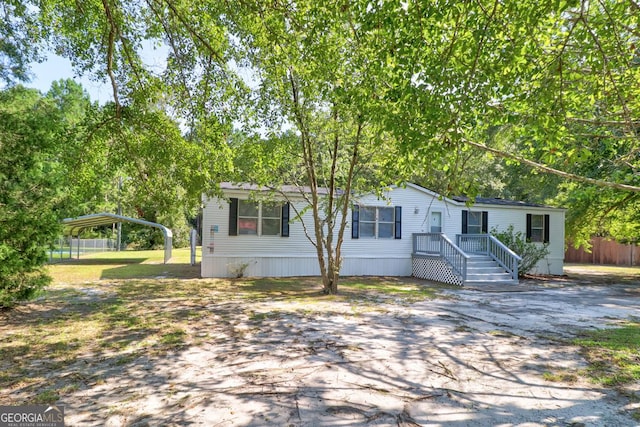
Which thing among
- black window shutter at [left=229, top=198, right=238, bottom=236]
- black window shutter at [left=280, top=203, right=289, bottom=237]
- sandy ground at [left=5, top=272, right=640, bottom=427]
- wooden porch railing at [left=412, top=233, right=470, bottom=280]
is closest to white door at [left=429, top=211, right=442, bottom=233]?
wooden porch railing at [left=412, top=233, right=470, bottom=280]

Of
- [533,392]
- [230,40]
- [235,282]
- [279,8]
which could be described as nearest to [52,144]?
[230,40]

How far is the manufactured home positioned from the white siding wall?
0.03 m

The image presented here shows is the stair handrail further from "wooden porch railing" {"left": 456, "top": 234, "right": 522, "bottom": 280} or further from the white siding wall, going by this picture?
the white siding wall

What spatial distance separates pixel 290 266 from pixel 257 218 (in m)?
2.21

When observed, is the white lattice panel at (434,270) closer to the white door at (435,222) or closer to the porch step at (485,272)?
the porch step at (485,272)

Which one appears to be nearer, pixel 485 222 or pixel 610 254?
pixel 485 222

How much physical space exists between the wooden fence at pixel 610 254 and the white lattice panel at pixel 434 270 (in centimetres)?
1546

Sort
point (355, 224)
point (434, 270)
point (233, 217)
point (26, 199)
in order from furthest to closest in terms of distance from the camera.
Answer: point (355, 224) → point (434, 270) → point (233, 217) → point (26, 199)

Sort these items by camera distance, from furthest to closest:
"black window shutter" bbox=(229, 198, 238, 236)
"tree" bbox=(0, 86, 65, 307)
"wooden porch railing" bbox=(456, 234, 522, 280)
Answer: "wooden porch railing" bbox=(456, 234, 522, 280)
"black window shutter" bbox=(229, 198, 238, 236)
"tree" bbox=(0, 86, 65, 307)

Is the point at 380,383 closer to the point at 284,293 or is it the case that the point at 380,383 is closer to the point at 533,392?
the point at 533,392

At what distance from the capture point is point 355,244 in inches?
574

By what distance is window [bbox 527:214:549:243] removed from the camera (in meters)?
16.7

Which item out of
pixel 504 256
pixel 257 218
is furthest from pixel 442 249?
pixel 257 218

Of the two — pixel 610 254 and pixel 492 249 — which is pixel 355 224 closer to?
pixel 492 249
